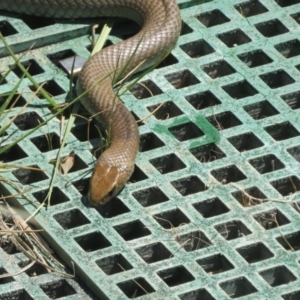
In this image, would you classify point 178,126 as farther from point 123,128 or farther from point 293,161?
point 293,161

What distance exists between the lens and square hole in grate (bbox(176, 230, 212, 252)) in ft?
13.9

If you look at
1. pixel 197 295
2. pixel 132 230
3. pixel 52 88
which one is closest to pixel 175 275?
pixel 197 295

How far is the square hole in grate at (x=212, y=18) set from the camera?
547 centimetres

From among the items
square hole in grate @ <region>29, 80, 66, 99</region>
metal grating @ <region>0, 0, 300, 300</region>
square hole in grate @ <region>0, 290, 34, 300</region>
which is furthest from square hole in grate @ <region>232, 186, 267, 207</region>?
square hole in grate @ <region>29, 80, 66, 99</region>

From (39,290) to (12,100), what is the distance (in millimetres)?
1200

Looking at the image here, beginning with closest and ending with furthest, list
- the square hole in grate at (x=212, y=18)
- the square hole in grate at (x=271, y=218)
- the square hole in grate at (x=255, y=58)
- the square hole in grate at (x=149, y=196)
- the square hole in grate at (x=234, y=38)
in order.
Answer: the square hole in grate at (x=271, y=218)
the square hole in grate at (x=149, y=196)
the square hole in grate at (x=255, y=58)
the square hole in grate at (x=234, y=38)
the square hole in grate at (x=212, y=18)

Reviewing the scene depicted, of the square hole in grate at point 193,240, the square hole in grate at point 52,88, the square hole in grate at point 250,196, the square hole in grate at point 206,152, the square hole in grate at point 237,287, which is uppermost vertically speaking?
the square hole in grate at point 52,88

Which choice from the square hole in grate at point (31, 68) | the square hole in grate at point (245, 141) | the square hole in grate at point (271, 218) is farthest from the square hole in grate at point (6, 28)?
the square hole in grate at point (271, 218)

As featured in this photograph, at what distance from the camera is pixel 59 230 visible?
4.27m

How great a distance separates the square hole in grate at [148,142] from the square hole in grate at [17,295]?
0.97 meters

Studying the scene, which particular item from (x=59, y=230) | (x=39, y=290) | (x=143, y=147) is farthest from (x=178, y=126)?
(x=39, y=290)

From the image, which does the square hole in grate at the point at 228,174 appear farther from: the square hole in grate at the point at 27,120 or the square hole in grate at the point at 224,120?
the square hole in grate at the point at 27,120

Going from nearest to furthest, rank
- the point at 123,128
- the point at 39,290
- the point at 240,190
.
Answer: the point at 39,290 → the point at 240,190 → the point at 123,128

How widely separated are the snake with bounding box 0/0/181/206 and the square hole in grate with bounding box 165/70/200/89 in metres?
0.18
